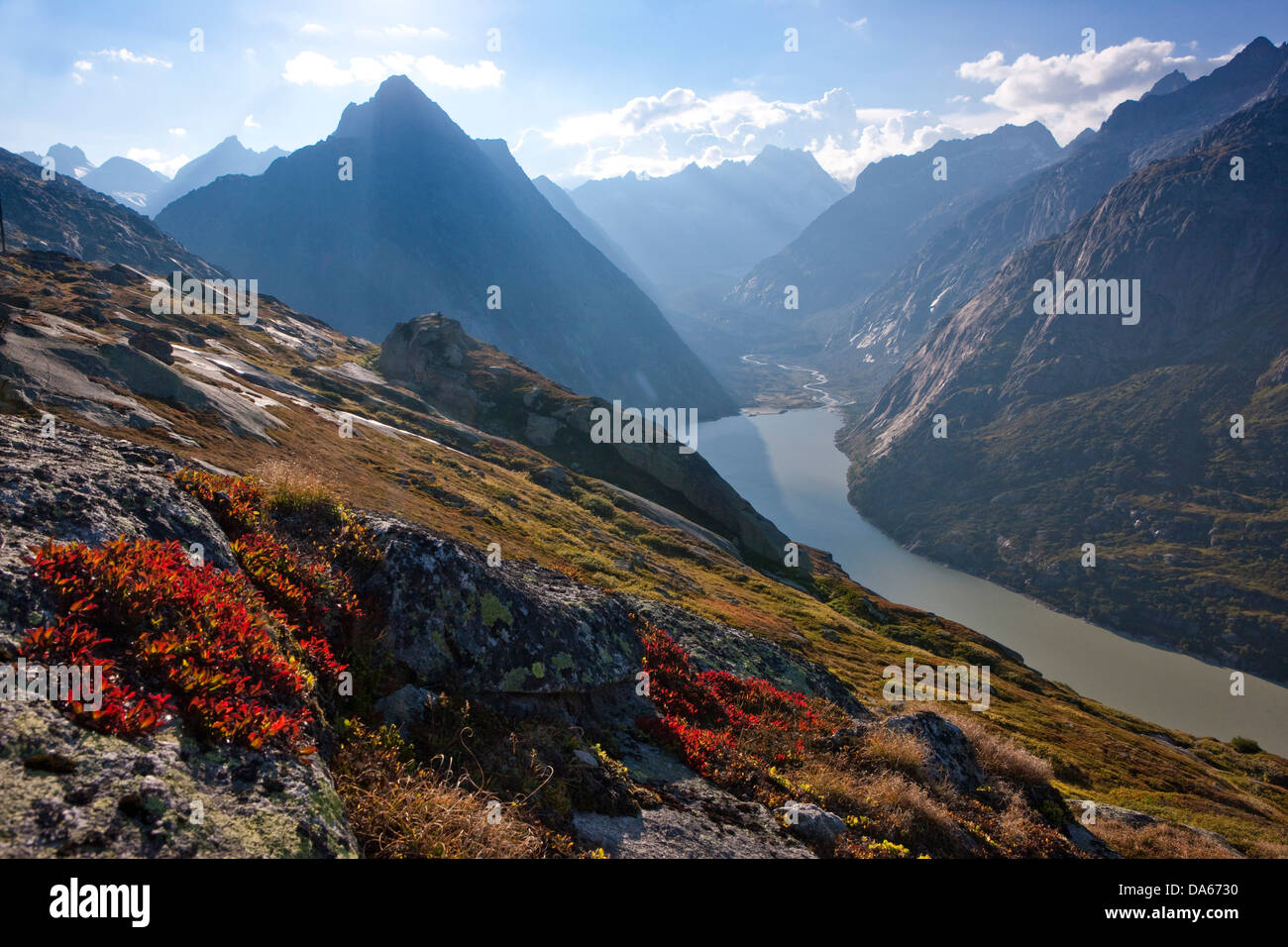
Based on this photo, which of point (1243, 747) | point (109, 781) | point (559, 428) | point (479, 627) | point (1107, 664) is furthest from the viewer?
point (1107, 664)

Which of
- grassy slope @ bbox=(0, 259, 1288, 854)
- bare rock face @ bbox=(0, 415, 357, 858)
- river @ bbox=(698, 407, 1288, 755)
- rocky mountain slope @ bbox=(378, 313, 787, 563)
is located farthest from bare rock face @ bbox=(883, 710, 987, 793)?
river @ bbox=(698, 407, 1288, 755)

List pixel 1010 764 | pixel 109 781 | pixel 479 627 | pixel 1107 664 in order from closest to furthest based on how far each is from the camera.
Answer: pixel 109 781
pixel 479 627
pixel 1010 764
pixel 1107 664

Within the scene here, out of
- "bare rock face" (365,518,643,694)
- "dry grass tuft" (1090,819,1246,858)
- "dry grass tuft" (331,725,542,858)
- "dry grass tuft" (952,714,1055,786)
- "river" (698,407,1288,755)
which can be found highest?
"bare rock face" (365,518,643,694)

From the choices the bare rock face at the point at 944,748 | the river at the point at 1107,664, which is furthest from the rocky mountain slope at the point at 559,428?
the river at the point at 1107,664

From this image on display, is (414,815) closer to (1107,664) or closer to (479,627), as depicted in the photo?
(479,627)

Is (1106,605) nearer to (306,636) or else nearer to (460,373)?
(460,373)

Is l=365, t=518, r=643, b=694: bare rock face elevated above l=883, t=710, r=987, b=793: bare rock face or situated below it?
above

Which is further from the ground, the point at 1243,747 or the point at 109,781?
the point at 109,781

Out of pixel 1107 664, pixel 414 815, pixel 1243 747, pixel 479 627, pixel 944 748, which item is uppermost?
pixel 479 627

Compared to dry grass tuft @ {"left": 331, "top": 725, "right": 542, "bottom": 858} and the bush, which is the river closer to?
the bush

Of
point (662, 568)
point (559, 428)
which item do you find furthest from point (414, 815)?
point (559, 428)
